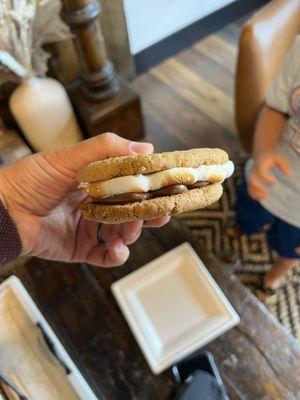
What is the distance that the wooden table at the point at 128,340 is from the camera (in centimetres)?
73

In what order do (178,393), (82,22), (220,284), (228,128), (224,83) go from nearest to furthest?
1. (178,393)
2. (220,284)
3. (82,22)
4. (228,128)
5. (224,83)

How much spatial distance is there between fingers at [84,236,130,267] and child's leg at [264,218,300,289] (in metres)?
0.49

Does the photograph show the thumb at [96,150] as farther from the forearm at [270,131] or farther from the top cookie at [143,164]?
the forearm at [270,131]

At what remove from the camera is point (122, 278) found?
87cm

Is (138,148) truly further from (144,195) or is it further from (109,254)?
(109,254)

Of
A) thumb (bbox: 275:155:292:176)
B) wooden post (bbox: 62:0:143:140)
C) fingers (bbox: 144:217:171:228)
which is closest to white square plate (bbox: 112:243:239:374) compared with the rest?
fingers (bbox: 144:217:171:228)

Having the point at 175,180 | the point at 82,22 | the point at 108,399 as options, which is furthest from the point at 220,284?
the point at 82,22

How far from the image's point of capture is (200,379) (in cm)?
73

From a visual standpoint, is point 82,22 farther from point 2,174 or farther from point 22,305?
point 22,305

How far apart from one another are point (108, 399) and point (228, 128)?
4.35 ft

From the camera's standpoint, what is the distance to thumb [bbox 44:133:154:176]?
24.7 inches

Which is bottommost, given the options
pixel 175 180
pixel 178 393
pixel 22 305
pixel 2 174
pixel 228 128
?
pixel 228 128

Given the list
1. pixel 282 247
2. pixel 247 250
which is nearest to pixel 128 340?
pixel 282 247

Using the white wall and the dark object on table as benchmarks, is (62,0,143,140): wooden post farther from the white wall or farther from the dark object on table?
the dark object on table
